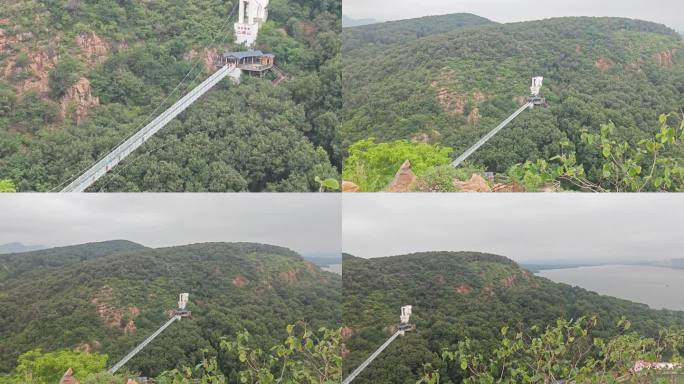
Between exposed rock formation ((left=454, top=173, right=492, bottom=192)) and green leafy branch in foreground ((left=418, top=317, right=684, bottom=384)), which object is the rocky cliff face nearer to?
exposed rock formation ((left=454, top=173, right=492, bottom=192))

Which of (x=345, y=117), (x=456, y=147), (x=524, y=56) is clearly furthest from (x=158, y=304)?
(x=524, y=56)

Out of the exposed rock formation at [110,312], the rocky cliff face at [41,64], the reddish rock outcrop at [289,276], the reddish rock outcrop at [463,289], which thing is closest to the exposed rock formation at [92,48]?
the rocky cliff face at [41,64]

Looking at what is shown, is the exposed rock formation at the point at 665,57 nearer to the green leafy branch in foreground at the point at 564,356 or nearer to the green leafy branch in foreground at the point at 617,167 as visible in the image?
the green leafy branch in foreground at the point at 617,167

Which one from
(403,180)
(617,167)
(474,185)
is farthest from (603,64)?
(403,180)

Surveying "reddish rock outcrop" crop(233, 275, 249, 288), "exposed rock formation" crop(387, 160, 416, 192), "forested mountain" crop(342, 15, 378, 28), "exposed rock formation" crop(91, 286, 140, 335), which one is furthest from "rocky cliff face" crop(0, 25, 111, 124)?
"exposed rock formation" crop(387, 160, 416, 192)

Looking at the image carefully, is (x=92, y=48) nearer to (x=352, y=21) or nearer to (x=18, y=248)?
(x=18, y=248)

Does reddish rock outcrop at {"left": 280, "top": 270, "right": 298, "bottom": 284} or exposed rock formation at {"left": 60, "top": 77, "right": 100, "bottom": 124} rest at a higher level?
exposed rock formation at {"left": 60, "top": 77, "right": 100, "bottom": 124}
